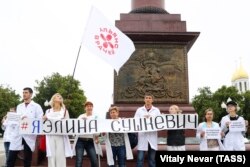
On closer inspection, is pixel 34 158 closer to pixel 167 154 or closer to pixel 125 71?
pixel 125 71

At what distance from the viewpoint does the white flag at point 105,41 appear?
8.19 m

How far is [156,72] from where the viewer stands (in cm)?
1096

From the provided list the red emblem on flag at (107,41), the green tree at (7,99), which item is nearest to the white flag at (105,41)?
the red emblem on flag at (107,41)

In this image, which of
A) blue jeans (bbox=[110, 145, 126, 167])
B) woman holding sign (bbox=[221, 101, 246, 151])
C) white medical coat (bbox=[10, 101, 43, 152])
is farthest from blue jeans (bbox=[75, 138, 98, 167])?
woman holding sign (bbox=[221, 101, 246, 151])

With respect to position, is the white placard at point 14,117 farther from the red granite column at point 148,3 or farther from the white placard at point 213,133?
the red granite column at point 148,3

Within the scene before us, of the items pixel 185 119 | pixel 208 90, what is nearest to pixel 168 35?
pixel 185 119

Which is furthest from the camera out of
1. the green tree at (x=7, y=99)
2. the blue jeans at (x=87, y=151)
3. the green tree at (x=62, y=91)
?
the green tree at (x=7, y=99)

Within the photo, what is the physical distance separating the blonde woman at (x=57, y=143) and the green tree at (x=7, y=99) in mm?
41082

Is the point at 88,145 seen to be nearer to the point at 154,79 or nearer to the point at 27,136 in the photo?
the point at 27,136

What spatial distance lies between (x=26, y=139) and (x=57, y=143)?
79 cm

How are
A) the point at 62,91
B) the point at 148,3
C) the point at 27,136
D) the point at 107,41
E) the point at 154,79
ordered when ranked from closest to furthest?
the point at 27,136 < the point at 107,41 < the point at 154,79 < the point at 148,3 < the point at 62,91

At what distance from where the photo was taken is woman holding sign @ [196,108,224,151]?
7.38m

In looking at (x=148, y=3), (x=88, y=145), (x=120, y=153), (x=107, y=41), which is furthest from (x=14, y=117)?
(x=148, y=3)

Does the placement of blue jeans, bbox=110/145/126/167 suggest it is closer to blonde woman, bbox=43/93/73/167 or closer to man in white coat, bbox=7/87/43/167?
blonde woman, bbox=43/93/73/167
